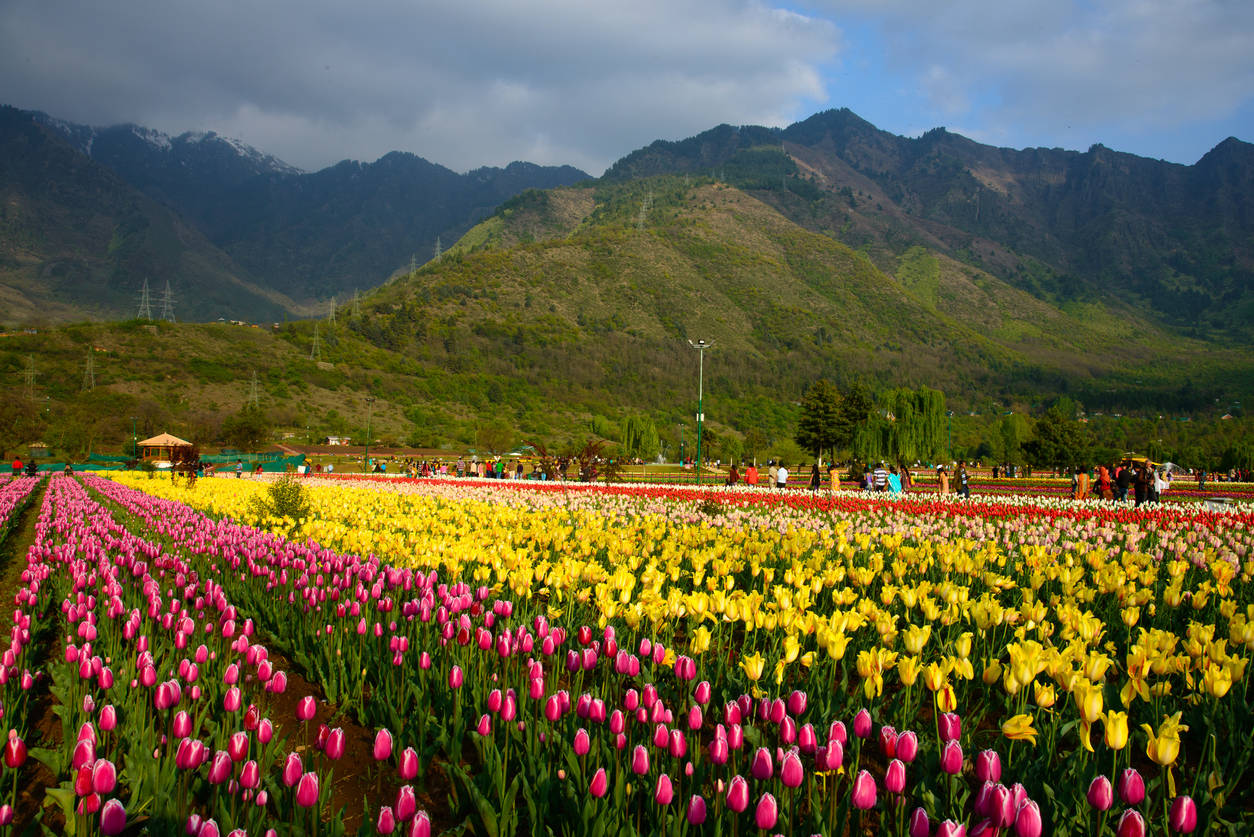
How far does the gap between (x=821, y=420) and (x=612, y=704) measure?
53952mm

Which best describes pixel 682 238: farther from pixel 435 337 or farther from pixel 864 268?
pixel 435 337

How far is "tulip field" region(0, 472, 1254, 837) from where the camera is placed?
2.28 meters

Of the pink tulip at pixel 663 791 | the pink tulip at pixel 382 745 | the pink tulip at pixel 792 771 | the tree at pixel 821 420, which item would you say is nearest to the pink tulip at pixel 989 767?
the pink tulip at pixel 792 771

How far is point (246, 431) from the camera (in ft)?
194

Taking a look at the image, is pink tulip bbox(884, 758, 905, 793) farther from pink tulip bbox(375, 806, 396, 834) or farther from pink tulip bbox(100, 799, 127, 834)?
pink tulip bbox(100, 799, 127, 834)

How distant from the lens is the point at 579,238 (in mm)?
175875

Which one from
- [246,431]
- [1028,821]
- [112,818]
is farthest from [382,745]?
[246,431]

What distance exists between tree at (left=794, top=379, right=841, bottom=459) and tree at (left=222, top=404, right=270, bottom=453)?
42.1m

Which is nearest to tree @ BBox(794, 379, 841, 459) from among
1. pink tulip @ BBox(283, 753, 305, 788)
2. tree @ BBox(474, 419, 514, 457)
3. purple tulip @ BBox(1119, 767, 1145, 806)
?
tree @ BBox(474, 419, 514, 457)

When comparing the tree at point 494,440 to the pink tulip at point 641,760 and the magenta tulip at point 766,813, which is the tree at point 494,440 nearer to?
the pink tulip at point 641,760

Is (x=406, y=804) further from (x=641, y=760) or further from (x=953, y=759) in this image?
(x=953, y=759)

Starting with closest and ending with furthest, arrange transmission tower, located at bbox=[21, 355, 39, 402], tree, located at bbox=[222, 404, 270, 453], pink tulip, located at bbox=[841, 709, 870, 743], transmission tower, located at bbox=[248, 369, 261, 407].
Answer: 1. pink tulip, located at bbox=[841, 709, 870, 743]
2. tree, located at bbox=[222, 404, 270, 453]
3. transmission tower, located at bbox=[21, 355, 39, 402]
4. transmission tower, located at bbox=[248, 369, 261, 407]

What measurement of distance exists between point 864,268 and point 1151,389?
214 feet

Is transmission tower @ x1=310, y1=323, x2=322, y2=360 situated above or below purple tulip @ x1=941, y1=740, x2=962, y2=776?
above
